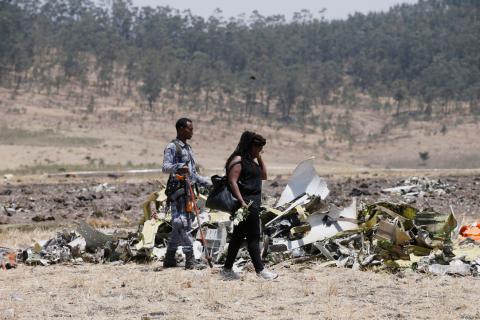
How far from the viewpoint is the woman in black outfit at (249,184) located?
846 centimetres

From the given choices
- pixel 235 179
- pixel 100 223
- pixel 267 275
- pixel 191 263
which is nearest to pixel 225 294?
pixel 267 275

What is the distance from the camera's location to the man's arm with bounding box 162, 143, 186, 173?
9.08m

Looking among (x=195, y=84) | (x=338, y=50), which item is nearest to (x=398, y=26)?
(x=338, y=50)

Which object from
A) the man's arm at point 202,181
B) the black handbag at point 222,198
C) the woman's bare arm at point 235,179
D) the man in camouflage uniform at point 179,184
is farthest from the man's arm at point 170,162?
the woman's bare arm at point 235,179

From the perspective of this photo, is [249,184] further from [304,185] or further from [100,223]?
[100,223]

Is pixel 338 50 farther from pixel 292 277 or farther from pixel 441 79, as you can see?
pixel 292 277

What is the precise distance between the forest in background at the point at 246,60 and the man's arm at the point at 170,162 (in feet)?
201

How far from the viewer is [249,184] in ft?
28.1

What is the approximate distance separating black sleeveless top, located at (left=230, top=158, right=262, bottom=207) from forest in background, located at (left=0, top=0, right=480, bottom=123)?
62.0m

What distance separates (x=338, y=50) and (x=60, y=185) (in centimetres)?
8287

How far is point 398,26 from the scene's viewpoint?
364 feet

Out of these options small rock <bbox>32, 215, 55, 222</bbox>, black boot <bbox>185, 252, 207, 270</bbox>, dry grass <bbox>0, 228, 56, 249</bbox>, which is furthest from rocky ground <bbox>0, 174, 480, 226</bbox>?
black boot <bbox>185, 252, 207, 270</bbox>

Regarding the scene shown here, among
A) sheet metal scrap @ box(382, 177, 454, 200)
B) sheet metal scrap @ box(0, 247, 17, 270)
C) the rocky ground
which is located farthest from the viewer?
sheet metal scrap @ box(382, 177, 454, 200)

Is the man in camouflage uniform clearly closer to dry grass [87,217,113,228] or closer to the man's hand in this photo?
the man's hand
